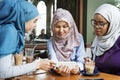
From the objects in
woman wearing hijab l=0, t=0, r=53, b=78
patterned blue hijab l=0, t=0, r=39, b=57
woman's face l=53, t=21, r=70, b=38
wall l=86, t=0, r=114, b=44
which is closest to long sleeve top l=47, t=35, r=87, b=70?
woman's face l=53, t=21, r=70, b=38

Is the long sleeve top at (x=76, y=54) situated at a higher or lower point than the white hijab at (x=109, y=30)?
lower

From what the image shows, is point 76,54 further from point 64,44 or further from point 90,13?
point 90,13

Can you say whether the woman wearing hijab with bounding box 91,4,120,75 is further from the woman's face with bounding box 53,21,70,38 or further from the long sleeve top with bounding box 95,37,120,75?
the woman's face with bounding box 53,21,70,38

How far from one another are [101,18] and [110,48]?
30 cm

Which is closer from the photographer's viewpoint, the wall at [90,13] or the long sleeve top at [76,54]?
the long sleeve top at [76,54]

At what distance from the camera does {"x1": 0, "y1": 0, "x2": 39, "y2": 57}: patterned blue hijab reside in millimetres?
1578

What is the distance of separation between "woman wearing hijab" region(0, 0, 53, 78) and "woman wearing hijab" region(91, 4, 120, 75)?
0.84 metres

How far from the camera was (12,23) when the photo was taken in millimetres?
1670

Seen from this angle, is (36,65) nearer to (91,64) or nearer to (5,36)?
(5,36)

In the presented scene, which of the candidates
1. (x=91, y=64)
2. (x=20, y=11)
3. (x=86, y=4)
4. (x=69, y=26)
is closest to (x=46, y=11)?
(x=86, y=4)

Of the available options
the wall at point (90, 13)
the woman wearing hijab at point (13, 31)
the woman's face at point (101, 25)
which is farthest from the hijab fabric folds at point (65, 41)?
the wall at point (90, 13)

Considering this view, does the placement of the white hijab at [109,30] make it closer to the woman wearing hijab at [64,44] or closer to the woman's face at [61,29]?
the woman wearing hijab at [64,44]

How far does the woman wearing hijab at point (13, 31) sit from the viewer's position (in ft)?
5.18

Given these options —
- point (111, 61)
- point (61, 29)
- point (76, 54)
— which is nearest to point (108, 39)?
point (111, 61)
